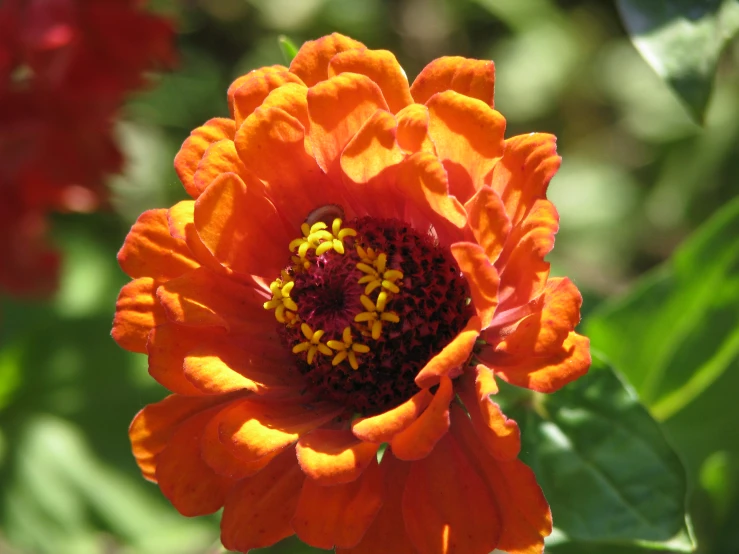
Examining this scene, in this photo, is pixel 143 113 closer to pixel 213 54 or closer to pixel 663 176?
pixel 213 54

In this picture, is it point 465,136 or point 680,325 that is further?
point 680,325

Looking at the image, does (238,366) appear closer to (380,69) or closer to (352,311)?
(352,311)

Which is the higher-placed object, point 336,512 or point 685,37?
point 685,37

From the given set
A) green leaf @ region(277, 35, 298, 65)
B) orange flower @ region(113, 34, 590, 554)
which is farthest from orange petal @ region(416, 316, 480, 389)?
green leaf @ region(277, 35, 298, 65)

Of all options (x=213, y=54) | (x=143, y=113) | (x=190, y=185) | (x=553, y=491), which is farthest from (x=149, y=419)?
(x=213, y=54)

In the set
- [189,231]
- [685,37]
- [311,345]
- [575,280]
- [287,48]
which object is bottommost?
[575,280]

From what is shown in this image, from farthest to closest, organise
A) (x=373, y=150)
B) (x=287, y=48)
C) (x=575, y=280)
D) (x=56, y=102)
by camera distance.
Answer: (x=575, y=280) < (x=56, y=102) < (x=287, y=48) < (x=373, y=150)

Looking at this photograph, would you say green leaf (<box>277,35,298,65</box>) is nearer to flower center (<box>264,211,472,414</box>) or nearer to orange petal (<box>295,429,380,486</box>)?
flower center (<box>264,211,472,414</box>)

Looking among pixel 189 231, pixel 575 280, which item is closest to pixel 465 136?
pixel 189 231
